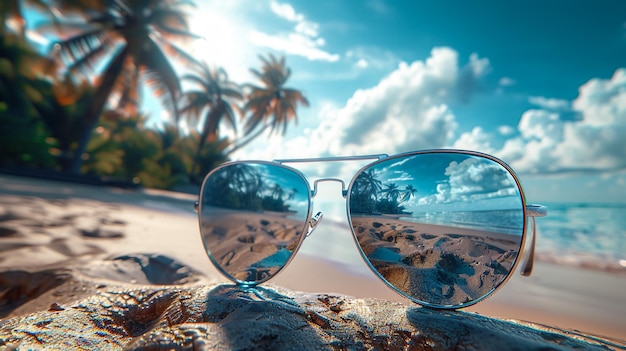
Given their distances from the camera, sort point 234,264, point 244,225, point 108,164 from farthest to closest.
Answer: point 108,164 → point 244,225 → point 234,264

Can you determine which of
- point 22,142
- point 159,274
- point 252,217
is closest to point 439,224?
point 252,217

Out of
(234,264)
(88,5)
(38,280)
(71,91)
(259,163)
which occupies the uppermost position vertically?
(88,5)

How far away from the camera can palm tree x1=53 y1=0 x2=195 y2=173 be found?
1087 centimetres

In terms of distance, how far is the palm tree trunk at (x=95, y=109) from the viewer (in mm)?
10627

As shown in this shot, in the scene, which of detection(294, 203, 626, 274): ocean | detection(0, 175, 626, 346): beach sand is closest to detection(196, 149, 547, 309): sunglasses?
Answer: detection(294, 203, 626, 274): ocean

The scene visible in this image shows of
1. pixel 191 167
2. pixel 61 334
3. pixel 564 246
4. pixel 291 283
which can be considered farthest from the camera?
pixel 191 167

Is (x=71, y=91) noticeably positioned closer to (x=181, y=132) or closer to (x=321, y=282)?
→ (x=181, y=132)

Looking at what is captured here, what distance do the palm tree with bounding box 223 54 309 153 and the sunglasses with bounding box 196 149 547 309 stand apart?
19.1 m

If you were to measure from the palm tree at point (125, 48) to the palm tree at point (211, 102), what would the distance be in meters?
6.90

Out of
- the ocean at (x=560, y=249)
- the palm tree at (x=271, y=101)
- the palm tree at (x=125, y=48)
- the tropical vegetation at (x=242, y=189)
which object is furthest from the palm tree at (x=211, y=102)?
the tropical vegetation at (x=242, y=189)

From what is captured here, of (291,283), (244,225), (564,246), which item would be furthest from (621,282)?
(244,225)

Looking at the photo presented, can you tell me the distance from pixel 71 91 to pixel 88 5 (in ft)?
10.9

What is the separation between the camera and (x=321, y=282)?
1.88m

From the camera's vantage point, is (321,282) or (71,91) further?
(71,91)
